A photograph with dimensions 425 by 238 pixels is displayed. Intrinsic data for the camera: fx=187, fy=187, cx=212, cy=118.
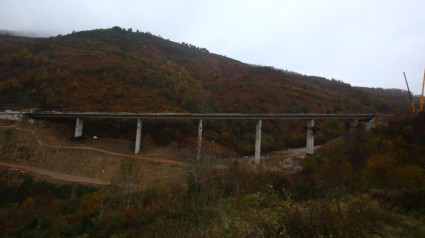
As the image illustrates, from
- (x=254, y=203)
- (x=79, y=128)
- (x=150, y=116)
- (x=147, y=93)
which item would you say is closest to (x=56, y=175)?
(x=79, y=128)

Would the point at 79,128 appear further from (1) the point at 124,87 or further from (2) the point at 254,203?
(2) the point at 254,203

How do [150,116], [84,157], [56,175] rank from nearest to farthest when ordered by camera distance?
[56,175]
[84,157]
[150,116]

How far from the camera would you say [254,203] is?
796 cm

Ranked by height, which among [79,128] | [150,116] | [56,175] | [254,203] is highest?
[150,116]

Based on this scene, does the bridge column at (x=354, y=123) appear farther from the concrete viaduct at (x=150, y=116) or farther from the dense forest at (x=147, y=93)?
the concrete viaduct at (x=150, y=116)

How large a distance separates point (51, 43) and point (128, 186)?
101 metres

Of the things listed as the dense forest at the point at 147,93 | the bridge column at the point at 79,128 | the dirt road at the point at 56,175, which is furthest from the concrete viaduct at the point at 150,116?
the dirt road at the point at 56,175

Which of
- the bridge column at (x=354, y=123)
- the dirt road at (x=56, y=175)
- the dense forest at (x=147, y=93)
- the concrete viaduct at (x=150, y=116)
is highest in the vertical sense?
the dense forest at (x=147, y=93)

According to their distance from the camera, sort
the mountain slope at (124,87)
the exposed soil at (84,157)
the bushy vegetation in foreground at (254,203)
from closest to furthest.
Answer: the bushy vegetation in foreground at (254,203) < the exposed soil at (84,157) < the mountain slope at (124,87)

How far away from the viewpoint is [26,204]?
20.7 meters

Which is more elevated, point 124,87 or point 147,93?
point 124,87

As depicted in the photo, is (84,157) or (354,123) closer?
(84,157)

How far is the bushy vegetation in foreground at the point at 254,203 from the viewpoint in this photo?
4.75m

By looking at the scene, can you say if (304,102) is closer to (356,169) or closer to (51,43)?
(356,169)
